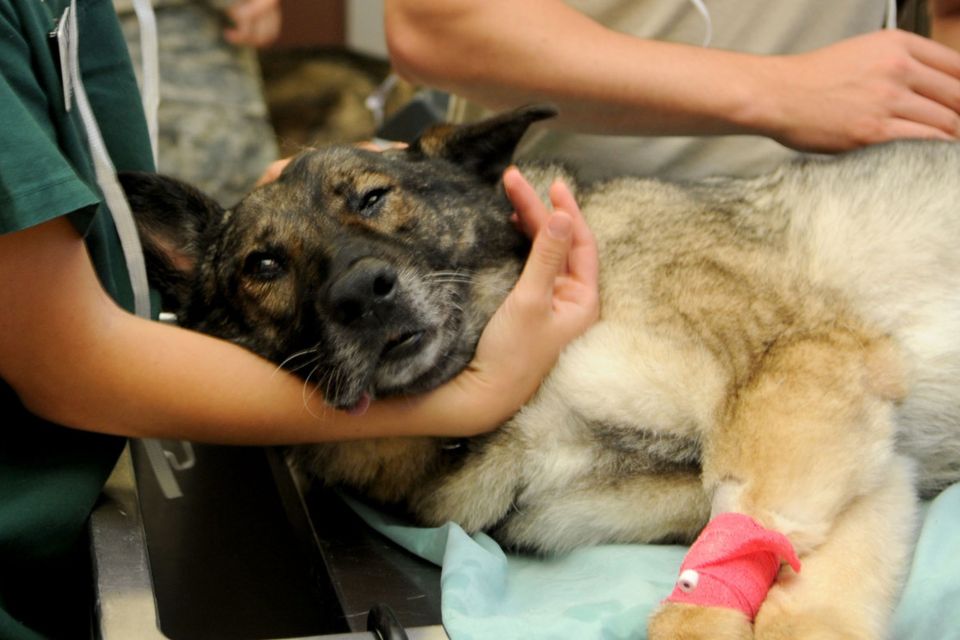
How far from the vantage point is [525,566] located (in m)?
1.59

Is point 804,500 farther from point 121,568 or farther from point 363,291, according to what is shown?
point 121,568

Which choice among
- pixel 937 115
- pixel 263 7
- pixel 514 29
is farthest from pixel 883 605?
pixel 263 7

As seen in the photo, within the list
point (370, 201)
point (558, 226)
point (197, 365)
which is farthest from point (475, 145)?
point (197, 365)

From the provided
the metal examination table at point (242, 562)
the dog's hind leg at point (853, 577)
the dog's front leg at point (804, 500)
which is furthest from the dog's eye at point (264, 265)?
the dog's hind leg at point (853, 577)

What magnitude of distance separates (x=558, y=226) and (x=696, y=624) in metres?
0.66

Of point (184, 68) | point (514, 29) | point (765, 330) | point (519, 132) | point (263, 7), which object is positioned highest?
point (514, 29)

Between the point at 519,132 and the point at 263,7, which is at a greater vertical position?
the point at 519,132

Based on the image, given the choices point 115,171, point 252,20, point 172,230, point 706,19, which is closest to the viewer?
point 115,171

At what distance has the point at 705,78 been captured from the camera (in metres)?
1.89

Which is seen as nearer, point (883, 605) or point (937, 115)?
point (883, 605)

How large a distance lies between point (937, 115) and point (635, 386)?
1.00m

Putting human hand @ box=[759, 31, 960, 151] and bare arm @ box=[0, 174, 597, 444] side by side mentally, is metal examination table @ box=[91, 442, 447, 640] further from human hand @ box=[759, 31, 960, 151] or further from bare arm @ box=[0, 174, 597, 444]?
human hand @ box=[759, 31, 960, 151]

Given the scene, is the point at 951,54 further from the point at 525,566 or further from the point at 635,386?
the point at 525,566

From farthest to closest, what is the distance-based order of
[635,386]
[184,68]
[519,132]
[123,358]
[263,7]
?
[184,68]
[263,7]
[519,132]
[635,386]
[123,358]
